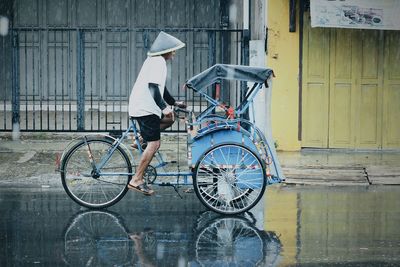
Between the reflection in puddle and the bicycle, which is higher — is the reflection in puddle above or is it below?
below

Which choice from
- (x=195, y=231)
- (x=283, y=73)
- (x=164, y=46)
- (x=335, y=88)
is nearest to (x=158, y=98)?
(x=164, y=46)

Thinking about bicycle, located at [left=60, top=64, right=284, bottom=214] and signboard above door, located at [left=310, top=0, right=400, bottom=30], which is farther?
signboard above door, located at [left=310, top=0, right=400, bottom=30]

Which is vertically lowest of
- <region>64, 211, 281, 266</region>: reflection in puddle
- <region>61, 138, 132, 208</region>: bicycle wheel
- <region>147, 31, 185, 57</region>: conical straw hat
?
<region>64, 211, 281, 266</region>: reflection in puddle

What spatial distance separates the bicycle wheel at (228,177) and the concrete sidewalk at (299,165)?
2528 mm

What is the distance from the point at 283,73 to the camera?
1481 centimetres

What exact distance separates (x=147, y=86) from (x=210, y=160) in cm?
112

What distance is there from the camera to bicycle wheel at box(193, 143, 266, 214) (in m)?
9.93

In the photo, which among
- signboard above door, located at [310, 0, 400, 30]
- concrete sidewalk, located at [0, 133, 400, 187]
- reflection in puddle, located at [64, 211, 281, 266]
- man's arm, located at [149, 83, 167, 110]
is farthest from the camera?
signboard above door, located at [310, 0, 400, 30]

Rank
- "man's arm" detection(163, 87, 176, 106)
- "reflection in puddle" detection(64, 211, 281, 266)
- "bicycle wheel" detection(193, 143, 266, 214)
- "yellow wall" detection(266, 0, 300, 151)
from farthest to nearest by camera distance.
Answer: "yellow wall" detection(266, 0, 300, 151) → "man's arm" detection(163, 87, 176, 106) → "bicycle wheel" detection(193, 143, 266, 214) → "reflection in puddle" detection(64, 211, 281, 266)

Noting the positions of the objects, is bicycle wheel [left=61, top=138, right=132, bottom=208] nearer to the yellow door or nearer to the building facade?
the building facade

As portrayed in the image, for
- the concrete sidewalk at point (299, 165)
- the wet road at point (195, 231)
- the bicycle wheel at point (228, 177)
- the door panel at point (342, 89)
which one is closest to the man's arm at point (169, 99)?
the bicycle wheel at point (228, 177)

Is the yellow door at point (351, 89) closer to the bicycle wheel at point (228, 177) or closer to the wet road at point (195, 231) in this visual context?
the wet road at point (195, 231)

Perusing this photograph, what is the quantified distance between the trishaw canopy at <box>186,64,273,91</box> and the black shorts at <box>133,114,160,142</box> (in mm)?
574

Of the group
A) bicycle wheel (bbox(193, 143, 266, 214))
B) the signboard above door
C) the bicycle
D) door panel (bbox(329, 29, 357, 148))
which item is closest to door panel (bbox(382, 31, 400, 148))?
door panel (bbox(329, 29, 357, 148))
